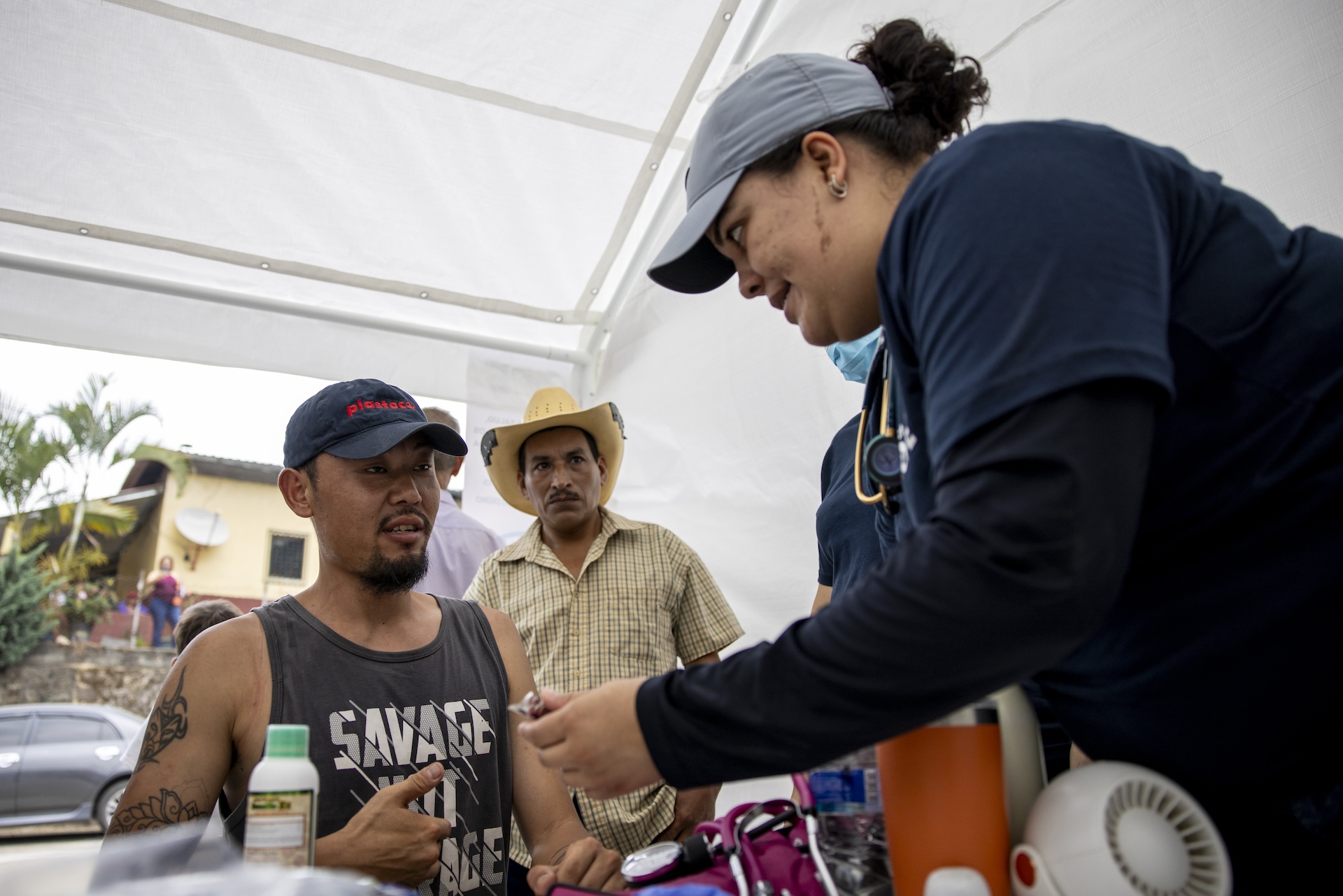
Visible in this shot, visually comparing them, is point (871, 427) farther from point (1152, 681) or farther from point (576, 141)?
point (576, 141)

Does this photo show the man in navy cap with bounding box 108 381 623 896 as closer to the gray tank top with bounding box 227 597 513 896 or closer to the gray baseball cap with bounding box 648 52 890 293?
the gray tank top with bounding box 227 597 513 896

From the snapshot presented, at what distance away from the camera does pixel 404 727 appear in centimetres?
183

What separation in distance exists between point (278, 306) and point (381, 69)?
1.02 metres

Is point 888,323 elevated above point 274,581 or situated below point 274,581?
below

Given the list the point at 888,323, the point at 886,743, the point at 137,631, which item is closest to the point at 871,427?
the point at 888,323

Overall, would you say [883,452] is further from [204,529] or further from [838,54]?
[204,529]

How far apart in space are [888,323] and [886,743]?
45 centimetres

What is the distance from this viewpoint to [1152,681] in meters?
0.86

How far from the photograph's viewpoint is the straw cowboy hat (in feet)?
11.5

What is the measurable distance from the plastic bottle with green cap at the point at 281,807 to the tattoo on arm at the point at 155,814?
0.68m

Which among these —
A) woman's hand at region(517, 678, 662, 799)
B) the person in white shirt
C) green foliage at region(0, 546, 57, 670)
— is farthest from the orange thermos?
green foliage at region(0, 546, 57, 670)

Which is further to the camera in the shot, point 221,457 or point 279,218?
point 221,457

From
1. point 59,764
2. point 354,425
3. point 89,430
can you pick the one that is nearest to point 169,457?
point 89,430

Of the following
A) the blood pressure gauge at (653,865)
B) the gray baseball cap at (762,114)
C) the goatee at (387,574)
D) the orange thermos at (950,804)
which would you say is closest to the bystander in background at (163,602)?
the goatee at (387,574)
